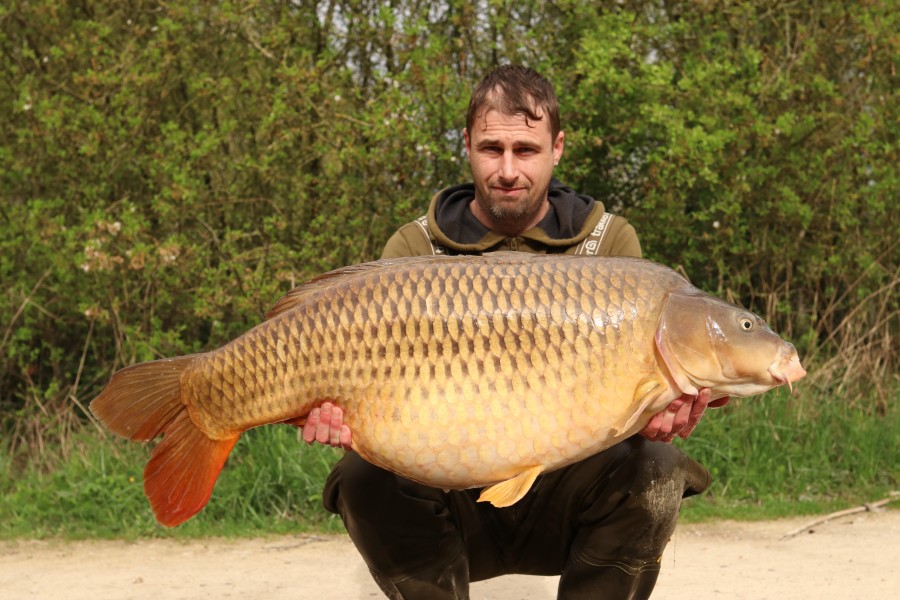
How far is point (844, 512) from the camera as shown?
3.74 meters

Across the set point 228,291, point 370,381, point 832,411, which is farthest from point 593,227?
point 228,291

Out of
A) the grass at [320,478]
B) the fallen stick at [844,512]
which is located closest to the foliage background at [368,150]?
the grass at [320,478]

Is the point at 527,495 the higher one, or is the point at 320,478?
the point at 527,495

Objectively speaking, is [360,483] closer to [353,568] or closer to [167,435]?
[167,435]

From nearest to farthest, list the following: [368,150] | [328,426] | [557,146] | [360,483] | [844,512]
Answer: [328,426], [360,483], [557,146], [844,512], [368,150]

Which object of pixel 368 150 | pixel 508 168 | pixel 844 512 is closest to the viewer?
pixel 508 168

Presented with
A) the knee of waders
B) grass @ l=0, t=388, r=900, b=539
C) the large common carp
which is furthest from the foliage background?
the large common carp

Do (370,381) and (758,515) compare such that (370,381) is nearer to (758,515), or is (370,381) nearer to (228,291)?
(758,515)

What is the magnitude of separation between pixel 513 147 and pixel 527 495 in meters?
0.73

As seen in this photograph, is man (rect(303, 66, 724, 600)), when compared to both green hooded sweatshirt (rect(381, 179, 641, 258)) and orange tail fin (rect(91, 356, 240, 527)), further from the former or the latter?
orange tail fin (rect(91, 356, 240, 527))

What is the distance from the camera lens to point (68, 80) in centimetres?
523

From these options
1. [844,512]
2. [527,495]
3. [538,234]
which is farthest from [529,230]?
[844,512]

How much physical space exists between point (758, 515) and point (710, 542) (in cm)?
30

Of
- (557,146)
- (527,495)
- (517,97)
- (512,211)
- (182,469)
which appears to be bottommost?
(527,495)
